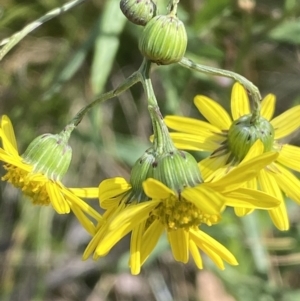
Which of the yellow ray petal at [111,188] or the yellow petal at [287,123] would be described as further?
the yellow petal at [287,123]

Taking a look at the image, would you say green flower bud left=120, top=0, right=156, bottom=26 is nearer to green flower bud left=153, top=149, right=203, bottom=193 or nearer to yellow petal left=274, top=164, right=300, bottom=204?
green flower bud left=153, top=149, right=203, bottom=193

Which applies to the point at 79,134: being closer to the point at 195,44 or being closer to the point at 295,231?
the point at 195,44

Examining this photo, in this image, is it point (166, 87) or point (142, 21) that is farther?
point (166, 87)

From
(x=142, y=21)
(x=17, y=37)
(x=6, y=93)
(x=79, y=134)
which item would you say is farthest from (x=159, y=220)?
(x=6, y=93)

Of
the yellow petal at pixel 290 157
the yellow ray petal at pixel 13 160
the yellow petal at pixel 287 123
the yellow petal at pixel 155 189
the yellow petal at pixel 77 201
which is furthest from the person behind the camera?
the yellow petal at pixel 287 123

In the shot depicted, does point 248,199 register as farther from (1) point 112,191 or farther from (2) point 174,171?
(1) point 112,191

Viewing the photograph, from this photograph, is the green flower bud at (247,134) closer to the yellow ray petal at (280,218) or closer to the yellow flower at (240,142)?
the yellow flower at (240,142)

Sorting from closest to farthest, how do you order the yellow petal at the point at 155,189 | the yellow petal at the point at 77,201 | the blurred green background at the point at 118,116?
the yellow petal at the point at 155,189, the yellow petal at the point at 77,201, the blurred green background at the point at 118,116

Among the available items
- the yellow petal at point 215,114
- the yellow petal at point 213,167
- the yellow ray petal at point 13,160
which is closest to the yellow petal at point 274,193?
the yellow petal at point 213,167
